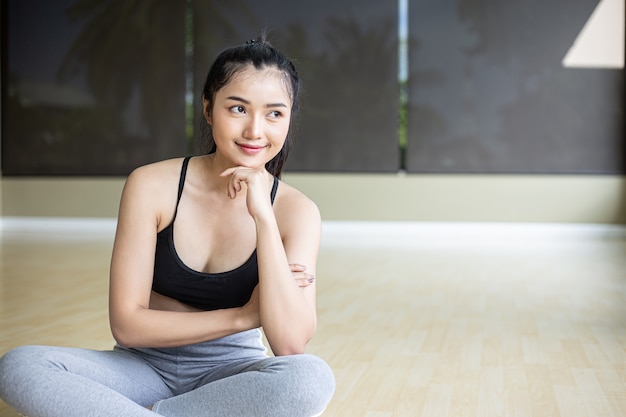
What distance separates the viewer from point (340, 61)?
8.08m

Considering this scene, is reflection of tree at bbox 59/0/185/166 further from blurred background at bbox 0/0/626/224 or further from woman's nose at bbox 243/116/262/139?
woman's nose at bbox 243/116/262/139

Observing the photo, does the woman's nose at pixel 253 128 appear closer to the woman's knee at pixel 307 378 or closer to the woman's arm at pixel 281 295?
the woman's arm at pixel 281 295

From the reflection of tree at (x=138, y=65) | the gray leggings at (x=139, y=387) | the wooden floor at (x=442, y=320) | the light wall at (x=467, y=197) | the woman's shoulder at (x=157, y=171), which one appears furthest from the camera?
the reflection of tree at (x=138, y=65)

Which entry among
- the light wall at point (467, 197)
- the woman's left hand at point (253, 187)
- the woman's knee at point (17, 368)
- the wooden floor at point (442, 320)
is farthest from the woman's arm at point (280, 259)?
Result: the light wall at point (467, 197)

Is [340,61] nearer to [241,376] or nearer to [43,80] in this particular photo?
[43,80]

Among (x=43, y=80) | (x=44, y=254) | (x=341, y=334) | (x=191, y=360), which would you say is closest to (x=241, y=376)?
(x=191, y=360)

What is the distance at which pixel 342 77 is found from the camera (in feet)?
26.6

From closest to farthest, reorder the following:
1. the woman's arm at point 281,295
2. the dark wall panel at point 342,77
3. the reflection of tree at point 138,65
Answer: the woman's arm at point 281,295, the dark wall panel at point 342,77, the reflection of tree at point 138,65

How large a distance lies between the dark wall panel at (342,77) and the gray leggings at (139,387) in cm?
645

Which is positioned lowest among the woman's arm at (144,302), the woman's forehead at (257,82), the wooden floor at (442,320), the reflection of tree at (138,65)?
the wooden floor at (442,320)

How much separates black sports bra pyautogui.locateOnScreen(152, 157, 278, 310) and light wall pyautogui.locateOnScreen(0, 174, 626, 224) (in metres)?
6.34

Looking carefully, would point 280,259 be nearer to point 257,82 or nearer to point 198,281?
point 198,281

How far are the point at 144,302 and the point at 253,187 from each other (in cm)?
31

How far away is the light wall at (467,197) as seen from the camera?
7.77 metres
